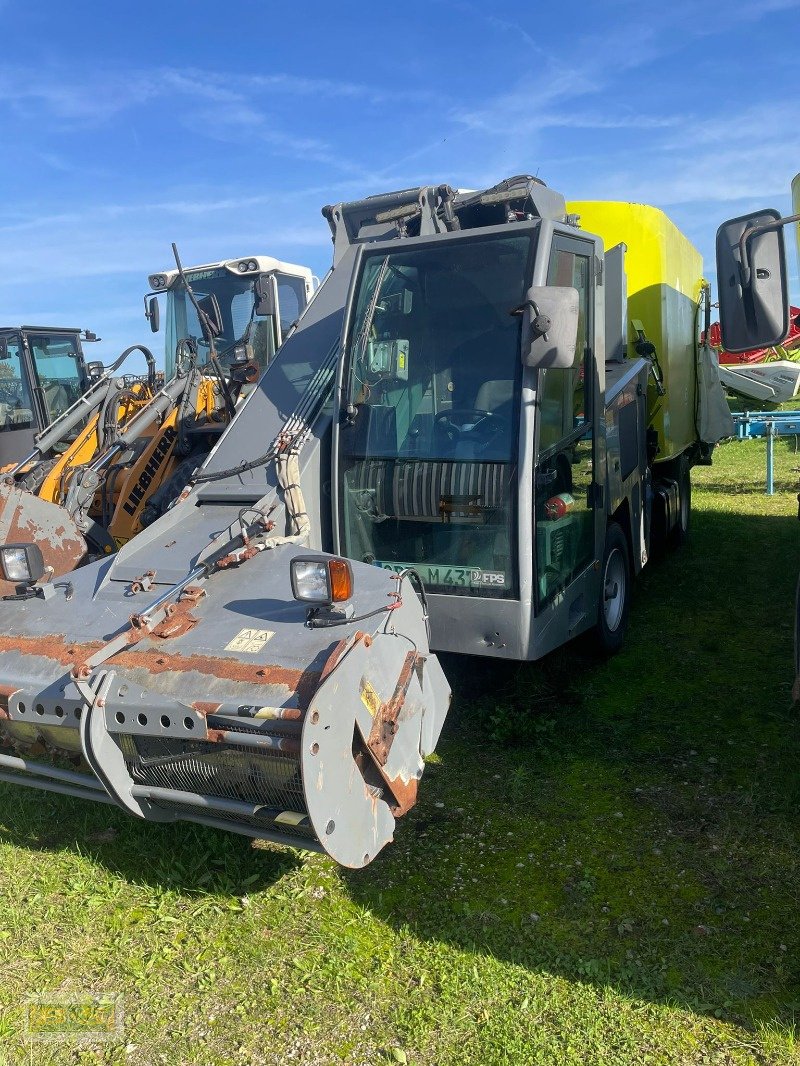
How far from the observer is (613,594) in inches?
218

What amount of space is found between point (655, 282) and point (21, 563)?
5103 mm

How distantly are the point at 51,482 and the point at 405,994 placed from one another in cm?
517

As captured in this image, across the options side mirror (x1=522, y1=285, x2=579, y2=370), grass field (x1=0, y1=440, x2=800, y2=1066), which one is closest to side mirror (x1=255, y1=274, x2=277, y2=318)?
side mirror (x1=522, y1=285, x2=579, y2=370)

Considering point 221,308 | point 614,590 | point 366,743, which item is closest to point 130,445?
point 221,308

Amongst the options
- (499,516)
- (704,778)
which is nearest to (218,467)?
(499,516)

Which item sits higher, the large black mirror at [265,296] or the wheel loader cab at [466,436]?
the large black mirror at [265,296]

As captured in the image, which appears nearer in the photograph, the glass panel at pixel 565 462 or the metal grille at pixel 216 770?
the metal grille at pixel 216 770

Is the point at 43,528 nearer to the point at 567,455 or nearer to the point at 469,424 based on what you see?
the point at 469,424

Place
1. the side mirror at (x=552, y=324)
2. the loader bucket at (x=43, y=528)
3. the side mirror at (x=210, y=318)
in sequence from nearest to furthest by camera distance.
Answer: the side mirror at (x=552, y=324), the loader bucket at (x=43, y=528), the side mirror at (x=210, y=318)

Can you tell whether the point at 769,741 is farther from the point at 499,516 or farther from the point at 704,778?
the point at 499,516

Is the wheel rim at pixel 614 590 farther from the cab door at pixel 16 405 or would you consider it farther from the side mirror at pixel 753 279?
the cab door at pixel 16 405

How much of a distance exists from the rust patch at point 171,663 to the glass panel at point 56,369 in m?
7.93

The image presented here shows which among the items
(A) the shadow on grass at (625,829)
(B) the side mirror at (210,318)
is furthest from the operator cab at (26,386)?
(A) the shadow on grass at (625,829)

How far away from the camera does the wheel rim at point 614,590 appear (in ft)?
17.8
